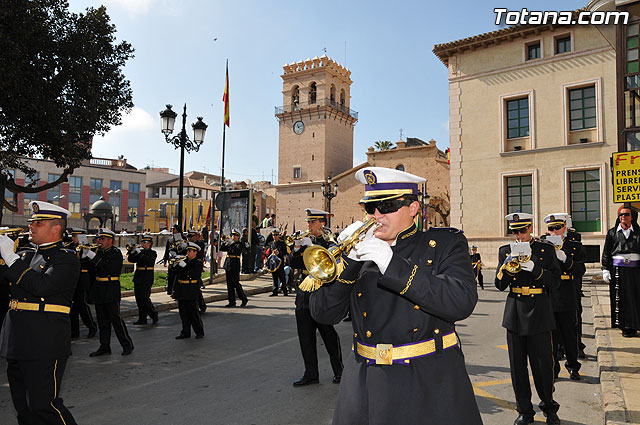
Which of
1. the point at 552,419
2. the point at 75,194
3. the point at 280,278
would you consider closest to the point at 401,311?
the point at 552,419

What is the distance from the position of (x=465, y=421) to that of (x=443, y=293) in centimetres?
71

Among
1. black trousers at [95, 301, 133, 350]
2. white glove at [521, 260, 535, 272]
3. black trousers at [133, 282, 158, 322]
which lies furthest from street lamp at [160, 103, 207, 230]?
white glove at [521, 260, 535, 272]

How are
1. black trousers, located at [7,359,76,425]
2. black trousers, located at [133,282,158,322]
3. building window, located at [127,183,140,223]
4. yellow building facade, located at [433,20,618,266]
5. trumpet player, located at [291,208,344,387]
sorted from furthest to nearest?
building window, located at [127,183,140,223] < yellow building facade, located at [433,20,618,266] < black trousers, located at [133,282,158,322] < trumpet player, located at [291,208,344,387] < black trousers, located at [7,359,76,425]

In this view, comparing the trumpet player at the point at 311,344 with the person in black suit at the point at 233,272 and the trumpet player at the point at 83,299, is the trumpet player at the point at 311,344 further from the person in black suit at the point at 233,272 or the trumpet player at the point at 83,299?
the person in black suit at the point at 233,272

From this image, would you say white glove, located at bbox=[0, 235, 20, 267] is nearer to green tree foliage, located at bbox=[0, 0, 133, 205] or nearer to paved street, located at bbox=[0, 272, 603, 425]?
paved street, located at bbox=[0, 272, 603, 425]

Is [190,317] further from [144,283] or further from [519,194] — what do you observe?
[519,194]

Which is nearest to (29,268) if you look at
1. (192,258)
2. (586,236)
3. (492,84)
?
(192,258)

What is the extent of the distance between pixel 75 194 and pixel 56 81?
70.9 metres

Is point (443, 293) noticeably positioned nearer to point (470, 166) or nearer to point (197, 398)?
point (197, 398)

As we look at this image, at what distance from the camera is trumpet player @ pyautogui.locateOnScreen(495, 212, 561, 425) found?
485 cm

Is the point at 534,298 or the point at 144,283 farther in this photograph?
the point at 144,283

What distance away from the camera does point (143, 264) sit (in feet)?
35.3

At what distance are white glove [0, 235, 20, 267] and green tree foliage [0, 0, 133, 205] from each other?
600 centimetres

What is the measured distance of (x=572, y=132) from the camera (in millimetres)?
27781
